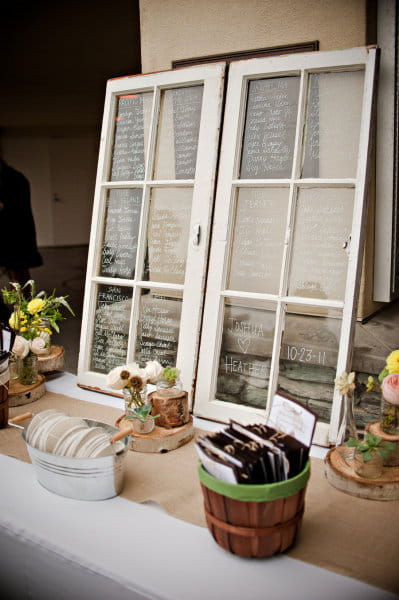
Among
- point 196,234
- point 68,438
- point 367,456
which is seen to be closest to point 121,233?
point 196,234

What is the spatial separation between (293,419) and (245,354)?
0.65m

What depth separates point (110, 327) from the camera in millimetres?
2264

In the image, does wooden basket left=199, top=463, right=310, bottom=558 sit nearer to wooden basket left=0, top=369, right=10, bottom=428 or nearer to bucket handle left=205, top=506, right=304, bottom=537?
bucket handle left=205, top=506, right=304, bottom=537

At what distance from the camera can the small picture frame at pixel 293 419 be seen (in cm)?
126

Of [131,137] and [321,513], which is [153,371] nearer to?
[321,513]

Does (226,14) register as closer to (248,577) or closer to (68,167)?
(248,577)

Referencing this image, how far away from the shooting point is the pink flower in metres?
1.48

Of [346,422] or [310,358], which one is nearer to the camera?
[346,422]

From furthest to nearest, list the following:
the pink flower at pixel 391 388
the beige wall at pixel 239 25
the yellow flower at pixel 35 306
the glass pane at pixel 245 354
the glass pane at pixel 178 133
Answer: the beige wall at pixel 239 25 < the yellow flower at pixel 35 306 < the glass pane at pixel 178 133 < the glass pane at pixel 245 354 < the pink flower at pixel 391 388

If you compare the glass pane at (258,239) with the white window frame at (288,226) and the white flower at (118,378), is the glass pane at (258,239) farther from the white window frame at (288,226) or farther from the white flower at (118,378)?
the white flower at (118,378)

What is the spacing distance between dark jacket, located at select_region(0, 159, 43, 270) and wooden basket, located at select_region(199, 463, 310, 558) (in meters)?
4.58

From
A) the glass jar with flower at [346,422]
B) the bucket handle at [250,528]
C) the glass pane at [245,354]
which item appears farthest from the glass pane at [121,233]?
the bucket handle at [250,528]

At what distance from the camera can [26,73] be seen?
26.5 ft

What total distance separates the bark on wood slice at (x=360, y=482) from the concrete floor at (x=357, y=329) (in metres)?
1.70
